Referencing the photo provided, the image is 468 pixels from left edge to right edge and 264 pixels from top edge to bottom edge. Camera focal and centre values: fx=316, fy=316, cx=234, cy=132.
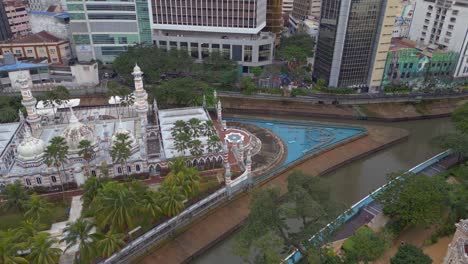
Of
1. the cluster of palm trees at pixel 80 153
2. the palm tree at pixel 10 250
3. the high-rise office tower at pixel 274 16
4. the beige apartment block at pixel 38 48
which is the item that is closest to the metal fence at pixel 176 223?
the palm tree at pixel 10 250

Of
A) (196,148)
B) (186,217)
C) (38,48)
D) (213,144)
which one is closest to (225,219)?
(186,217)

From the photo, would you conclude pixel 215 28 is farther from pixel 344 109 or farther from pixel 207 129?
pixel 207 129

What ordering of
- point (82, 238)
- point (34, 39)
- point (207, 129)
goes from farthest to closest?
point (34, 39) < point (207, 129) < point (82, 238)

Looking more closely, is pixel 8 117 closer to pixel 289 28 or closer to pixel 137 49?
pixel 137 49

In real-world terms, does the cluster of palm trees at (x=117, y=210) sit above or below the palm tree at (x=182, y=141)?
below

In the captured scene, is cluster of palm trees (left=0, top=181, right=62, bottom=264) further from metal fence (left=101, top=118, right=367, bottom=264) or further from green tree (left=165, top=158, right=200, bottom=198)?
green tree (left=165, top=158, right=200, bottom=198)

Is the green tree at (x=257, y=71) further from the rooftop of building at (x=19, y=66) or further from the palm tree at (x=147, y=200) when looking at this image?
the rooftop of building at (x=19, y=66)
